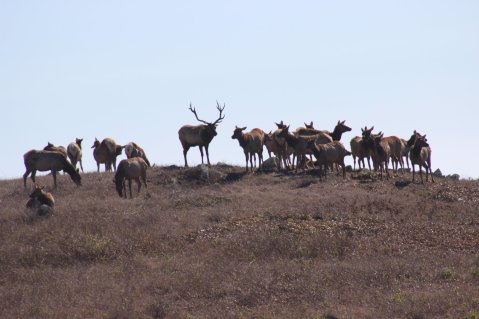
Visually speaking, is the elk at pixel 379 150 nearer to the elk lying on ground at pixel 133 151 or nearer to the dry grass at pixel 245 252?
the dry grass at pixel 245 252

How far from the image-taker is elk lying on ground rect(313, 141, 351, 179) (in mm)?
36312

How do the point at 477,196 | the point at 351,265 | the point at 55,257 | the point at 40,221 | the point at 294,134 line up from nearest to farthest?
the point at 351,265 < the point at 55,257 < the point at 40,221 < the point at 477,196 < the point at 294,134

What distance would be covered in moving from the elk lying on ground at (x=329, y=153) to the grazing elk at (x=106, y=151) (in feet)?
36.0

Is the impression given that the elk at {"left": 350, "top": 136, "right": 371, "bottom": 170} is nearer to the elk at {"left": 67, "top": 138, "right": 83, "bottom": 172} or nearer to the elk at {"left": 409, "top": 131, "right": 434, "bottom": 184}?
the elk at {"left": 409, "top": 131, "right": 434, "bottom": 184}

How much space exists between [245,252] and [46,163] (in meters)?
13.5

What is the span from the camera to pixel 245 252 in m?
24.2

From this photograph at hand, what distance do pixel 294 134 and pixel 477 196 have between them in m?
9.65

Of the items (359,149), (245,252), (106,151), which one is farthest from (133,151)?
(245,252)

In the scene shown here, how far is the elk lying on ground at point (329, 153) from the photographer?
36.3m

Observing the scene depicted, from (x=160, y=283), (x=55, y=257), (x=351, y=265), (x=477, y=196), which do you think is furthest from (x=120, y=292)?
(x=477, y=196)

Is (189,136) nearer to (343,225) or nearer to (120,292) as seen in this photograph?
(343,225)

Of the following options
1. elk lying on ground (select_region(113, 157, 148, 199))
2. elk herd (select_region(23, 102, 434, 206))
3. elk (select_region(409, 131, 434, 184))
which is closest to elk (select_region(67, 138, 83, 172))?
elk herd (select_region(23, 102, 434, 206))

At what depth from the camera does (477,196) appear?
110ft

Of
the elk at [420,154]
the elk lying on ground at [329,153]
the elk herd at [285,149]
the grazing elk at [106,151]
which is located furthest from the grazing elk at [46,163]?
the elk at [420,154]
